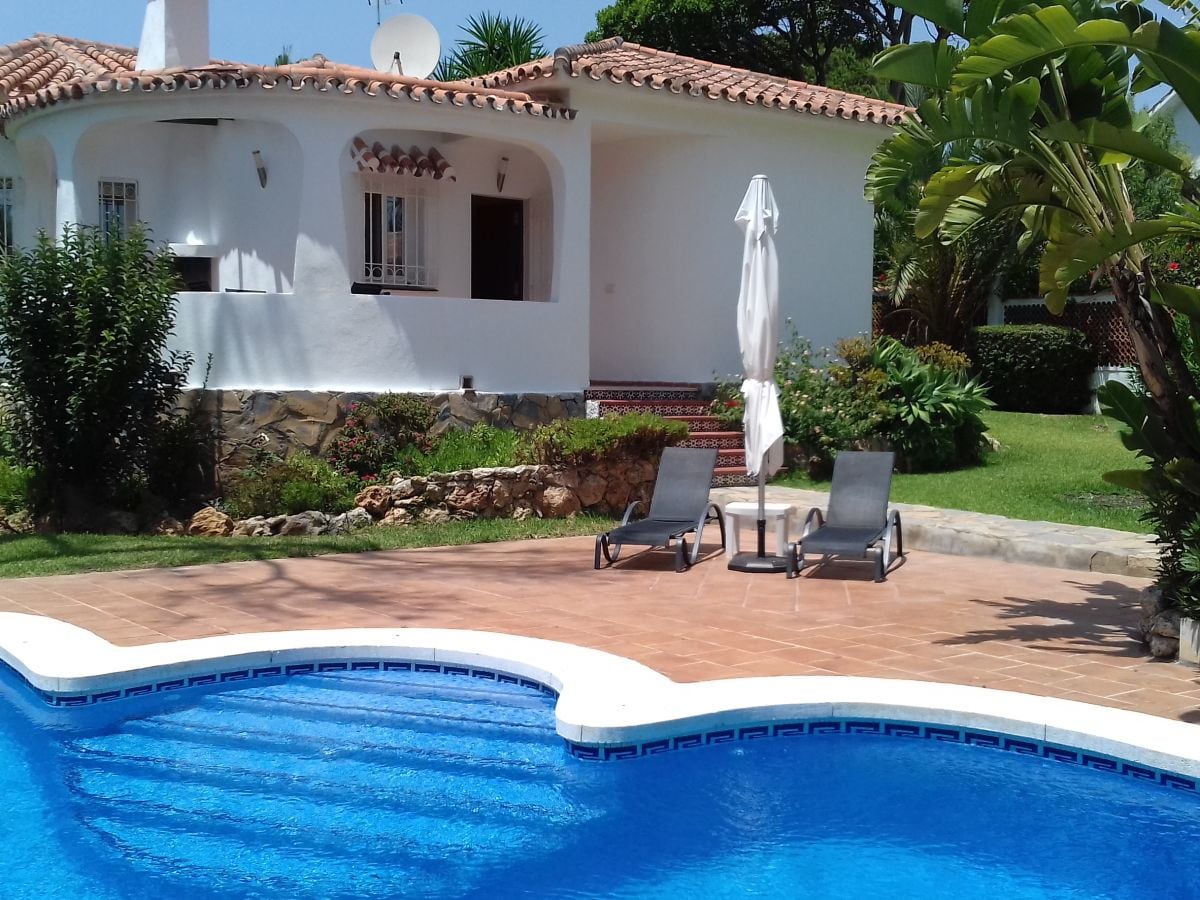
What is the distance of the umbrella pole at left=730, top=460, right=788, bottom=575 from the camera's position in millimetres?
11484

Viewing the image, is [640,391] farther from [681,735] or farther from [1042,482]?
[681,735]

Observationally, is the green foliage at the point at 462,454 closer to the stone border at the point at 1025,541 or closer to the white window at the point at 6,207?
the stone border at the point at 1025,541

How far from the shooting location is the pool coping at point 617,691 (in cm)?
648

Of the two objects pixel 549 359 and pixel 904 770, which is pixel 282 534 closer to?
pixel 549 359

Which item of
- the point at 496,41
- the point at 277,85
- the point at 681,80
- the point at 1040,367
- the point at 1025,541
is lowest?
the point at 1025,541

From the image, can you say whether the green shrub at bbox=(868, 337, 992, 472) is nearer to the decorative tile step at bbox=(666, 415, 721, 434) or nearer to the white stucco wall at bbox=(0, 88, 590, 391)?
the decorative tile step at bbox=(666, 415, 721, 434)

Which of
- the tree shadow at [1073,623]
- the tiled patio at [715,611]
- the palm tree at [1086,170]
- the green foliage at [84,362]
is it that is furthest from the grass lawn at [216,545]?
the palm tree at [1086,170]

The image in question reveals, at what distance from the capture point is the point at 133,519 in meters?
14.6

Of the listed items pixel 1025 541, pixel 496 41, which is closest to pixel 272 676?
pixel 1025 541

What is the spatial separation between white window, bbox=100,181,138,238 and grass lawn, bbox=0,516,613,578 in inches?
234

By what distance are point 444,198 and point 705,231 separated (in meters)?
4.24

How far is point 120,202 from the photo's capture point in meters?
17.8

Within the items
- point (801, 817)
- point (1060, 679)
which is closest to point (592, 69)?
point (1060, 679)

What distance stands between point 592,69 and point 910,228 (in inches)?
430
